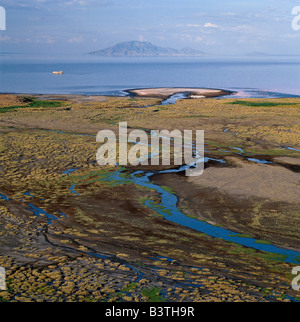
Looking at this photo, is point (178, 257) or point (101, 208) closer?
point (178, 257)

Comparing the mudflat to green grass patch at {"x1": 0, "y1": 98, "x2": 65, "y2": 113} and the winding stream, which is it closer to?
the winding stream

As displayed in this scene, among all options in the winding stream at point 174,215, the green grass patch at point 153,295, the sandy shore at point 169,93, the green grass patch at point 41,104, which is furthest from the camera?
the sandy shore at point 169,93

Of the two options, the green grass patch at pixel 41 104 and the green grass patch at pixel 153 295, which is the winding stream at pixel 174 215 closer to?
the green grass patch at pixel 153 295

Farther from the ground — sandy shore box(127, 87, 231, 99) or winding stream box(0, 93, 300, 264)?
sandy shore box(127, 87, 231, 99)

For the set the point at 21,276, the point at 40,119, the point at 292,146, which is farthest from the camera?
the point at 40,119

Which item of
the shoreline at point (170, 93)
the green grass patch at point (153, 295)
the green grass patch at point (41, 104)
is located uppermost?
the shoreline at point (170, 93)

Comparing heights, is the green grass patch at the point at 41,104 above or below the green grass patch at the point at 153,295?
above

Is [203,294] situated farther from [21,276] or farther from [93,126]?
[93,126]

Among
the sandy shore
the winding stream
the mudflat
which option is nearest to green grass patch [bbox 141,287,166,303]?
the mudflat

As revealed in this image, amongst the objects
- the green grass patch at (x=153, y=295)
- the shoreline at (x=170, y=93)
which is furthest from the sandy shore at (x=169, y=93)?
the green grass patch at (x=153, y=295)

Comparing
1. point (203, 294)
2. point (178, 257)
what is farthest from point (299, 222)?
point (203, 294)
